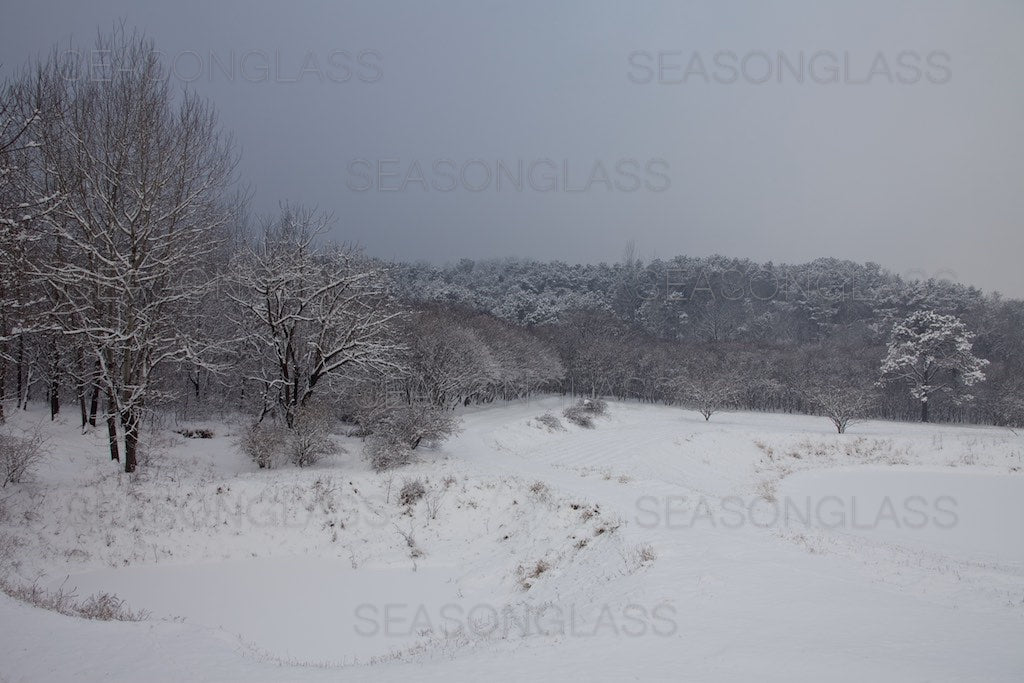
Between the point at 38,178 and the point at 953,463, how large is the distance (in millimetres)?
38681

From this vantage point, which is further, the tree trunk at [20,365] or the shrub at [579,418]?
the shrub at [579,418]

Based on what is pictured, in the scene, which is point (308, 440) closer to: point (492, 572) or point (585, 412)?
point (492, 572)

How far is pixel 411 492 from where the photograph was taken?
587 inches

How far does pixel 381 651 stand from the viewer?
901 cm

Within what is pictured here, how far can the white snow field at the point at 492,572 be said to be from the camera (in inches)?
245

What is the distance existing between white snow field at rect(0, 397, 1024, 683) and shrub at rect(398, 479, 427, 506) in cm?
21

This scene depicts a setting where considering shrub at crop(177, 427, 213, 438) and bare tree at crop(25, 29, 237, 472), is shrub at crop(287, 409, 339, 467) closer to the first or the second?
bare tree at crop(25, 29, 237, 472)

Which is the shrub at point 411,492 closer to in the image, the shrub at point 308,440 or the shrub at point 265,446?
the shrub at point 308,440

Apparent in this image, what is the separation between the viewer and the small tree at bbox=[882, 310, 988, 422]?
43.3 m

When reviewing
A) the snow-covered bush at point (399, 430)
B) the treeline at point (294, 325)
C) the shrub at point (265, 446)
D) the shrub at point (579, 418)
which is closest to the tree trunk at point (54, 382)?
the treeline at point (294, 325)

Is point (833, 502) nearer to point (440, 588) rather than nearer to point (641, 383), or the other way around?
point (440, 588)

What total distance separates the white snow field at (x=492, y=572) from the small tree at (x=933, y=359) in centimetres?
2641

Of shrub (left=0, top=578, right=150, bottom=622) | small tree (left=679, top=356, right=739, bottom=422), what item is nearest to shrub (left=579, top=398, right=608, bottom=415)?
small tree (left=679, top=356, right=739, bottom=422)

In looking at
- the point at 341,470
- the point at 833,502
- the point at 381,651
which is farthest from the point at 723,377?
the point at 381,651
